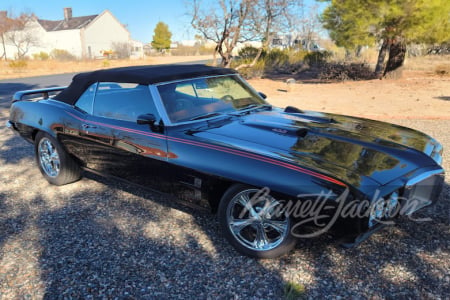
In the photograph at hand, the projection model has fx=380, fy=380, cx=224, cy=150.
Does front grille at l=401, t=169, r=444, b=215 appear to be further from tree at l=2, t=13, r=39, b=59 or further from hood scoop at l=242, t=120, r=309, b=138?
tree at l=2, t=13, r=39, b=59

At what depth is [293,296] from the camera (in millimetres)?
2607

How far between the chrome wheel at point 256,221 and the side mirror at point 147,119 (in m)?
1.08

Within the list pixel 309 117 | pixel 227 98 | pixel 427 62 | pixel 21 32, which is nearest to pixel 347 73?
pixel 427 62

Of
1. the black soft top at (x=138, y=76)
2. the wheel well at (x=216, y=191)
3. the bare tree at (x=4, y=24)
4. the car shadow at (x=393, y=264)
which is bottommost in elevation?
the car shadow at (x=393, y=264)

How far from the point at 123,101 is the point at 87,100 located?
1.95 ft

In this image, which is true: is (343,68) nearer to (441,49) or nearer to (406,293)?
(441,49)

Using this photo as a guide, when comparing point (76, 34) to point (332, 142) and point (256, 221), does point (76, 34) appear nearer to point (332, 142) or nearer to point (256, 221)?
point (332, 142)

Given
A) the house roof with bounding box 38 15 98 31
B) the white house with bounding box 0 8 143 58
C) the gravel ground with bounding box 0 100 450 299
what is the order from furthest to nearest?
the house roof with bounding box 38 15 98 31 < the white house with bounding box 0 8 143 58 < the gravel ground with bounding box 0 100 450 299

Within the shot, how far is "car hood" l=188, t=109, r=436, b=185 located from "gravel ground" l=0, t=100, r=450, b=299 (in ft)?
1.97

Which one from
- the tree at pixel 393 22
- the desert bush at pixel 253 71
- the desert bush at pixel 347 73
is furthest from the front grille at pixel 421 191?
the desert bush at pixel 253 71

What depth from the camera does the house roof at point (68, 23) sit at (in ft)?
176

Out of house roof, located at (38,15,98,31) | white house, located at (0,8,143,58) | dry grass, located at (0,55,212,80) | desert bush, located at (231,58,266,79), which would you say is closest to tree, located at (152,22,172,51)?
white house, located at (0,8,143,58)

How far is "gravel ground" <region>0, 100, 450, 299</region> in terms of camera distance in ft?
8.91

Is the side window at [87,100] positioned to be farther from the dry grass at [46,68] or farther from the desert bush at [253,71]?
the dry grass at [46,68]
